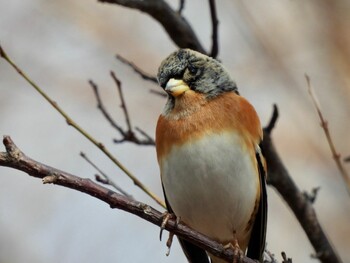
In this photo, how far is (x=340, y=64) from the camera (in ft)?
23.2

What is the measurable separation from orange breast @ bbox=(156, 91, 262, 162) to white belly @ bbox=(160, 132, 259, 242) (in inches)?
2.0

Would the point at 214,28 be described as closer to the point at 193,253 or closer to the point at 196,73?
the point at 196,73

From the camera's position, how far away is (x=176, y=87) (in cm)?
365

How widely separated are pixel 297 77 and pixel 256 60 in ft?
1.42

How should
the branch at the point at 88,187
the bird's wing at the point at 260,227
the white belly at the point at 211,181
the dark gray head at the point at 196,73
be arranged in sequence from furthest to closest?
1. the bird's wing at the point at 260,227
2. the dark gray head at the point at 196,73
3. the white belly at the point at 211,181
4. the branch at the point at 88,187

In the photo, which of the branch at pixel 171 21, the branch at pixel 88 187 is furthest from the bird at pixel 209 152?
the branch at pixel 88 187

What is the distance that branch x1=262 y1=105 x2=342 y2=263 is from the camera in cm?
387

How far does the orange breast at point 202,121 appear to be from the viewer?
358 centimetres

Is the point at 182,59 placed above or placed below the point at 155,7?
below

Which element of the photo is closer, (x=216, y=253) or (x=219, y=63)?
(x=216, y=253)

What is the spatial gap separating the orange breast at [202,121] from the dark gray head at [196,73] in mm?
65

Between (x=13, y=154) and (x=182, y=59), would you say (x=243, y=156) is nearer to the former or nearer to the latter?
(x=182, y=59)

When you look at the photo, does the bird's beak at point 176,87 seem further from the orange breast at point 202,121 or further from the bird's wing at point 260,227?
the bird's wing at point 260,227

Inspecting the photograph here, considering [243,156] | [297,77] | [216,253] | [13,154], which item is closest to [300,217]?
[243,156]
